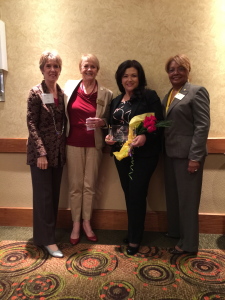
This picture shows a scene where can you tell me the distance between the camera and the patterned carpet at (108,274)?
1762 mm

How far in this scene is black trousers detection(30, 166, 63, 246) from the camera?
2199mm

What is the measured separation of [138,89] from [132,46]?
0.57m

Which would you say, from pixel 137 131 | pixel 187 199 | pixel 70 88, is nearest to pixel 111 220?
pixel 187 199

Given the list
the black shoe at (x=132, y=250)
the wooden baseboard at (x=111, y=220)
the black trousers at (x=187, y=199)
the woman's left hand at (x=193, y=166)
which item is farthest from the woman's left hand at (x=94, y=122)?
the black shoe at (x=132, y=250)

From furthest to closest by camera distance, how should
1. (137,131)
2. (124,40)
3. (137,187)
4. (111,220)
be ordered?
1. (111,220)
2. (124,40)
3. (137,187)
4. (137,131)

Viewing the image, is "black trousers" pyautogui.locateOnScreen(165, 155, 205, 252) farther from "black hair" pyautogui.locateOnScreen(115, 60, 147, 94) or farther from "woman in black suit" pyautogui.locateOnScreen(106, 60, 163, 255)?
"black hair" pyautogui.locateOnScreen(115, 60, 147, 94)

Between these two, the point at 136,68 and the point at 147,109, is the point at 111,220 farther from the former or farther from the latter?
the point at 136,68

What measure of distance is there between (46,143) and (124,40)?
1.24 meters

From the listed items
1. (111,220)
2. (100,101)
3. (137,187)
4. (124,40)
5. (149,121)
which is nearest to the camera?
(149,121)

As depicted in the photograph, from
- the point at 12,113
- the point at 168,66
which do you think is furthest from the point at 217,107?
the point at 12,113

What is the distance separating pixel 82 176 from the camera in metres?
2.46

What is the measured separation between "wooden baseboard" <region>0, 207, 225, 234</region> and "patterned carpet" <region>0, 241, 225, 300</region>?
36 centimetres

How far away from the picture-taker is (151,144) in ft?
7.04

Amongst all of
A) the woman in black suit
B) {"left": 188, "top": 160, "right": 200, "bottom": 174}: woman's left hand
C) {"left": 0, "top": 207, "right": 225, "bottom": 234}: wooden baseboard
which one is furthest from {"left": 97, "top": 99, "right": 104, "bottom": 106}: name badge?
{"left": 0, "top": 207, "right": 225, "bottom": 234}: wooden baseboard
